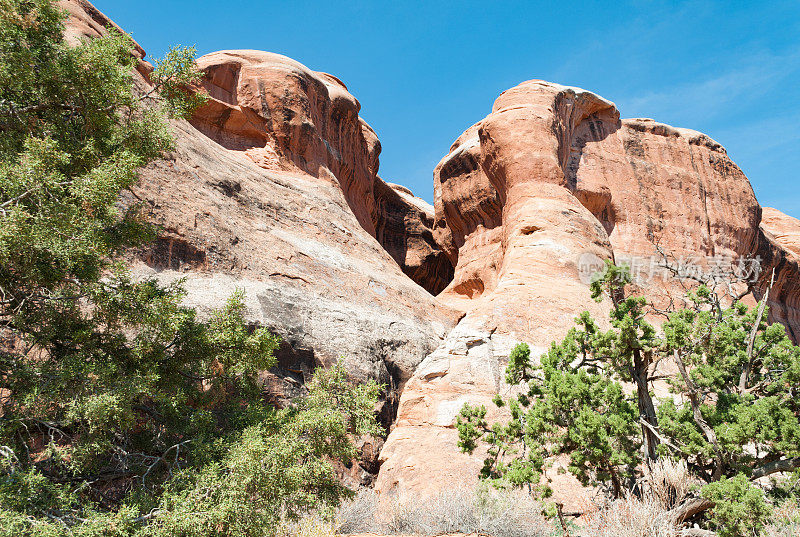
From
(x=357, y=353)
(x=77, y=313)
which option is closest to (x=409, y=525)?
(x=357, y=353)

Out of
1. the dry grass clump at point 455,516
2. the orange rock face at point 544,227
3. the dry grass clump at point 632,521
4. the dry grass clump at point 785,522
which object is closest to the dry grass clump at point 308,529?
the dry grass clump at point 455,516

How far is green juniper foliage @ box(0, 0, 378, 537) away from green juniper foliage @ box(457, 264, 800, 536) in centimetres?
307

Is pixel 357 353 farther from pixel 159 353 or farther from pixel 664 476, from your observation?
pixel 664 476

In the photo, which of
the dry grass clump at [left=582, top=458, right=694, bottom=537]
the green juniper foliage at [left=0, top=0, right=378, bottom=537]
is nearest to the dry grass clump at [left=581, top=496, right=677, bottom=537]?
the dry grass clump at [left=582, top=458, right=694, bottom=537]

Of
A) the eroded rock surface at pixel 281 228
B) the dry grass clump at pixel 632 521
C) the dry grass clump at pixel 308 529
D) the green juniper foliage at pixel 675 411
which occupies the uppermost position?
the eroded rock surface at pixel 281 228

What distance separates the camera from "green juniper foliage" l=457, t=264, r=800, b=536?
8578mm

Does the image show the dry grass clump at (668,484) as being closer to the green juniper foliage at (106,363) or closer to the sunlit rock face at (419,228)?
the sunlit rock face at (419,228)

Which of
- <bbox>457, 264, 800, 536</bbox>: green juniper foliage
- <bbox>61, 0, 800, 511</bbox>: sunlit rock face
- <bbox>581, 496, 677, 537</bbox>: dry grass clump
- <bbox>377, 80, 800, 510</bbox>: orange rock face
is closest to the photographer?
<bbox>581, 496, 677, 537</bbox>: dry grass clump

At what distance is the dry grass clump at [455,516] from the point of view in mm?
9992

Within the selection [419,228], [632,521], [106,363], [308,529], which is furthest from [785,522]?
[419,228]

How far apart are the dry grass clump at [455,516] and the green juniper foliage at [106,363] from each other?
227 centimetres

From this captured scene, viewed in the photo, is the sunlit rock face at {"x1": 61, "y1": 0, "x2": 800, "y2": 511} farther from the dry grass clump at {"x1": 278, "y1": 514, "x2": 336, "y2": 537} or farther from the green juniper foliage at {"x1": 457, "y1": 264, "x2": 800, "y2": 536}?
the dry grass clump at {"x1": 278, "y1": 514, "x2": 336, "y2": 537}

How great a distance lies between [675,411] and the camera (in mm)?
9703

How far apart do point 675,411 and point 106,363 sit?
9.35 m
